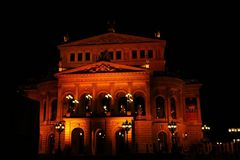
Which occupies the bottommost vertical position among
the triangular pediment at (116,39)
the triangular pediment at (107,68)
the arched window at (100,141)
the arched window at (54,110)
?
the arched window at (100,141)

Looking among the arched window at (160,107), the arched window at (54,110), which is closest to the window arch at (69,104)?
the arched window at (54,110)

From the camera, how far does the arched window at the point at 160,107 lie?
53322 mm

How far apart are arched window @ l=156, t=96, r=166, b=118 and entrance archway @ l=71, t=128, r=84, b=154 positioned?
13296 millimetres

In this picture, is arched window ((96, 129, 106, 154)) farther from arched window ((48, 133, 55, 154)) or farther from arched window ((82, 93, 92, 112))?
arched window ((48, 133, 55, 154))

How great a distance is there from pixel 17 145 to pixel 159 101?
45821 mm

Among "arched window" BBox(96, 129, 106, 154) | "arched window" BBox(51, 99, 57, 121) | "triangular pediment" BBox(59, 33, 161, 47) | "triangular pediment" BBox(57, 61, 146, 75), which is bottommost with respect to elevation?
"arched window" BBox(96, 129, 106, 154)

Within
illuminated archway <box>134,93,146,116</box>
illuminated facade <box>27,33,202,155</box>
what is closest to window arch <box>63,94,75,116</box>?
illuminated facade <box>27,33,202,155</box>

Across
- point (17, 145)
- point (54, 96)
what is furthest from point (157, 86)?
point (17, 145)

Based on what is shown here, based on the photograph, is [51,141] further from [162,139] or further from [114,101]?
[162,139]

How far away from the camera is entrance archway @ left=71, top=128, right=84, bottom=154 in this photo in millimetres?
49791

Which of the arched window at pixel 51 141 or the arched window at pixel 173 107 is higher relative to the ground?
the arched window at pixel 173 107

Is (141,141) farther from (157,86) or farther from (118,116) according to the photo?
(157,86)

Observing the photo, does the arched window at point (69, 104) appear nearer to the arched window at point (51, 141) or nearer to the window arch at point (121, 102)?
the arched window at point (51, 141)

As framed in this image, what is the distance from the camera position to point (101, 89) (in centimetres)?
5038
